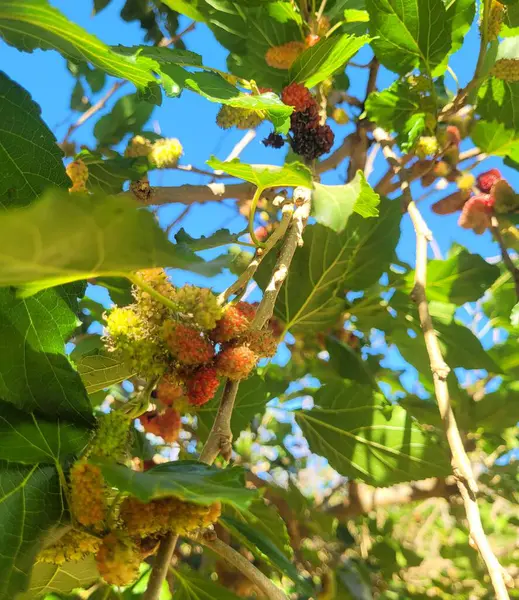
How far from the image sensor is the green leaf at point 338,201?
1.69 ft

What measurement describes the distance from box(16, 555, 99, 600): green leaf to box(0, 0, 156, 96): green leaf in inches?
18.0

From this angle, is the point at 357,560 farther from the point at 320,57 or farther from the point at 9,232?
the point at 9,232

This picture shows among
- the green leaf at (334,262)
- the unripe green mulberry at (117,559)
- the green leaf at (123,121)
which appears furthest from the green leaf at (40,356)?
the green leaf at (123,121)

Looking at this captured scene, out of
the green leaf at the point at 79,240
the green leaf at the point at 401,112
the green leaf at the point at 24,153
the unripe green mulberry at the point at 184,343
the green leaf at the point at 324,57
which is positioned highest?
the green leaf at the point at 401,112

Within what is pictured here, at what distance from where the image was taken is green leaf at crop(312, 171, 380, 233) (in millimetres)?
515

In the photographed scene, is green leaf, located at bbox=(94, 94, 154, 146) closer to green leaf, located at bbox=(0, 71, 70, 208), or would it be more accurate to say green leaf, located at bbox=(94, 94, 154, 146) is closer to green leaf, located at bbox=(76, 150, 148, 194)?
green leaf, located at bbox=(76, 150, 148, 194)

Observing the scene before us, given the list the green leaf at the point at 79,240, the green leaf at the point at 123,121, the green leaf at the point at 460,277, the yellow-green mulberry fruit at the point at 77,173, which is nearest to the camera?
the green leaf at the point at 79,240

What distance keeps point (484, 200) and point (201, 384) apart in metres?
0.69

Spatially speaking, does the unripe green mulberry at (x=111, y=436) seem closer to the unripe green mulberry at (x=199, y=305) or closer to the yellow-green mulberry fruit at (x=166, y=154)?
the unripe green mulberry at (x=199, y=305)

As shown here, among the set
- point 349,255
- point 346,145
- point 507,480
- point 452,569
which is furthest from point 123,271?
point 452,569

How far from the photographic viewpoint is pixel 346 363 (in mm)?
1073

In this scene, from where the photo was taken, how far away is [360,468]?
0.77 meters

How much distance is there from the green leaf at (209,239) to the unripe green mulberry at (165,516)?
0.91ft

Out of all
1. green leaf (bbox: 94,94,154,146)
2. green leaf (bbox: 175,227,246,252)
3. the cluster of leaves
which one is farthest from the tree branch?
green leaf (bbox: 94,94,154,146)
